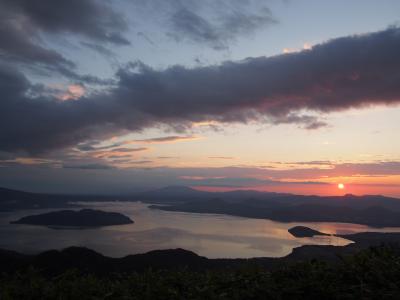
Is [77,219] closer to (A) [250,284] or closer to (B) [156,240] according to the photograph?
(B) [156,240]

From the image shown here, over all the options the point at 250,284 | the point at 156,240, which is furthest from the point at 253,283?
the point at 156,240

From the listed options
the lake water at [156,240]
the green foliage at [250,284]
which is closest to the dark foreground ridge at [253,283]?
the green foliage at [250,284]

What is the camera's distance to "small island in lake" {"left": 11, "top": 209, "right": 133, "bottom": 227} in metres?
178

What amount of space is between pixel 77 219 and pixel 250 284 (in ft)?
626

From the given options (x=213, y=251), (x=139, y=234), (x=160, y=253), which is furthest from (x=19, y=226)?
(x=160, y=253)

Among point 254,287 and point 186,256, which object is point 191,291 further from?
point 186,256

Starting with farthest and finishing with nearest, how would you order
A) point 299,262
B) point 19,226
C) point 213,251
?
point 19,226, point 213,251, point 299,262

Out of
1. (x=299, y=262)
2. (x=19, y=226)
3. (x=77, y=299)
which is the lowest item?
(x=19, y=226)

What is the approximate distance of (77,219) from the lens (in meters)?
184

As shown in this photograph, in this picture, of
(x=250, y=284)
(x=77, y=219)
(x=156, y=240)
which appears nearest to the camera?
(x=250, y=284)

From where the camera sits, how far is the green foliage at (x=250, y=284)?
7.02 m

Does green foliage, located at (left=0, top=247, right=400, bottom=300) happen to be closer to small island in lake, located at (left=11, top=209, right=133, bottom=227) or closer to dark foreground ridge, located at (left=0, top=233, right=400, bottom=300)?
dark foreground ridge, located at (left=0, top=233, right=400, bottom=300)

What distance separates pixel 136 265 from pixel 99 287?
53.7 m

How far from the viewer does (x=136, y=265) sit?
58.4m
